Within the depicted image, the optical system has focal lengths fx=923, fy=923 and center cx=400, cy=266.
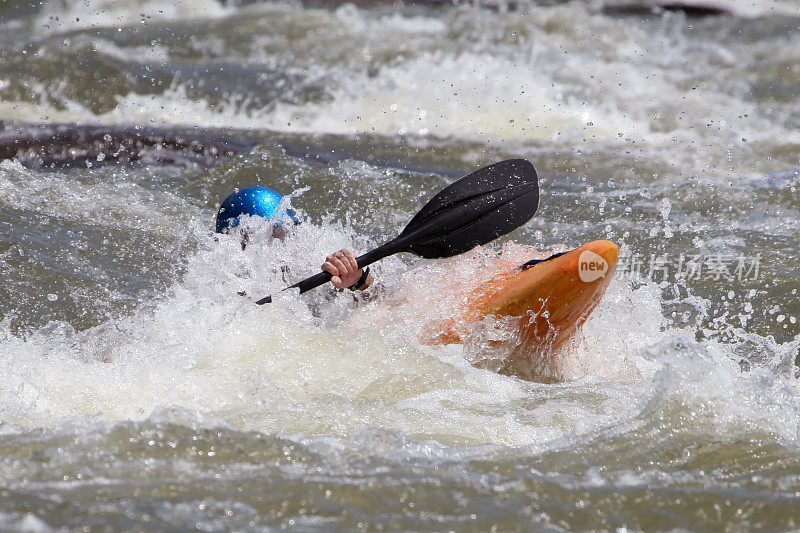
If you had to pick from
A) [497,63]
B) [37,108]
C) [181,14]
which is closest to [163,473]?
[37,108]

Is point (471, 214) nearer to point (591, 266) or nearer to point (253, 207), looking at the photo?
point (591, 266)

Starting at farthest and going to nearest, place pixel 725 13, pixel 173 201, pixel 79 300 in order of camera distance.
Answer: pixel 725 13 → pixel 173 201 → pixel 79 300

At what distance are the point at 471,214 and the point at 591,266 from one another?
840 mm

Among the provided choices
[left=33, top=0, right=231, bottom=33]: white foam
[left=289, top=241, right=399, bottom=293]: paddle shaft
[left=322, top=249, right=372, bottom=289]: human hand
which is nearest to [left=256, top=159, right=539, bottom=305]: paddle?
[left=289, top=241, right=399, bottom=293]: paddle shaft

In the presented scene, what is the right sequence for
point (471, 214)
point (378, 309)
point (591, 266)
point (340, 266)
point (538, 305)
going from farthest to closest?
point (471, 214) < point (378, 309) < point (340, 266) < point (538, 305) < point (591, 266)

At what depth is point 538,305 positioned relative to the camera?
12.6 ft

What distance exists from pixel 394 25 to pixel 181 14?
326cm

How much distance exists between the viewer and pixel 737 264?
550 centimetres

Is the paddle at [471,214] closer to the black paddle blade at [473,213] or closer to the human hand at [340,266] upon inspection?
the black paddle blade at [473,213]

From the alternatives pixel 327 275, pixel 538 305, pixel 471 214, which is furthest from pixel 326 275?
pixel 538 305

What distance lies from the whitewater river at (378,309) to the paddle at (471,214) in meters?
0.13

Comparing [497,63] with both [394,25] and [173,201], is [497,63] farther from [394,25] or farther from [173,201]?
[173,201]

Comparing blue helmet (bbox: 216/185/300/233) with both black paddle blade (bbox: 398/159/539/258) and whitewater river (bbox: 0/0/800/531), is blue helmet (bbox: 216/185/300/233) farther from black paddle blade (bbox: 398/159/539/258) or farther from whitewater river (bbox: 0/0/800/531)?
black paddle blade (bbox: 398/159/539/258)

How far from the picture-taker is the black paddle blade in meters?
4.34
